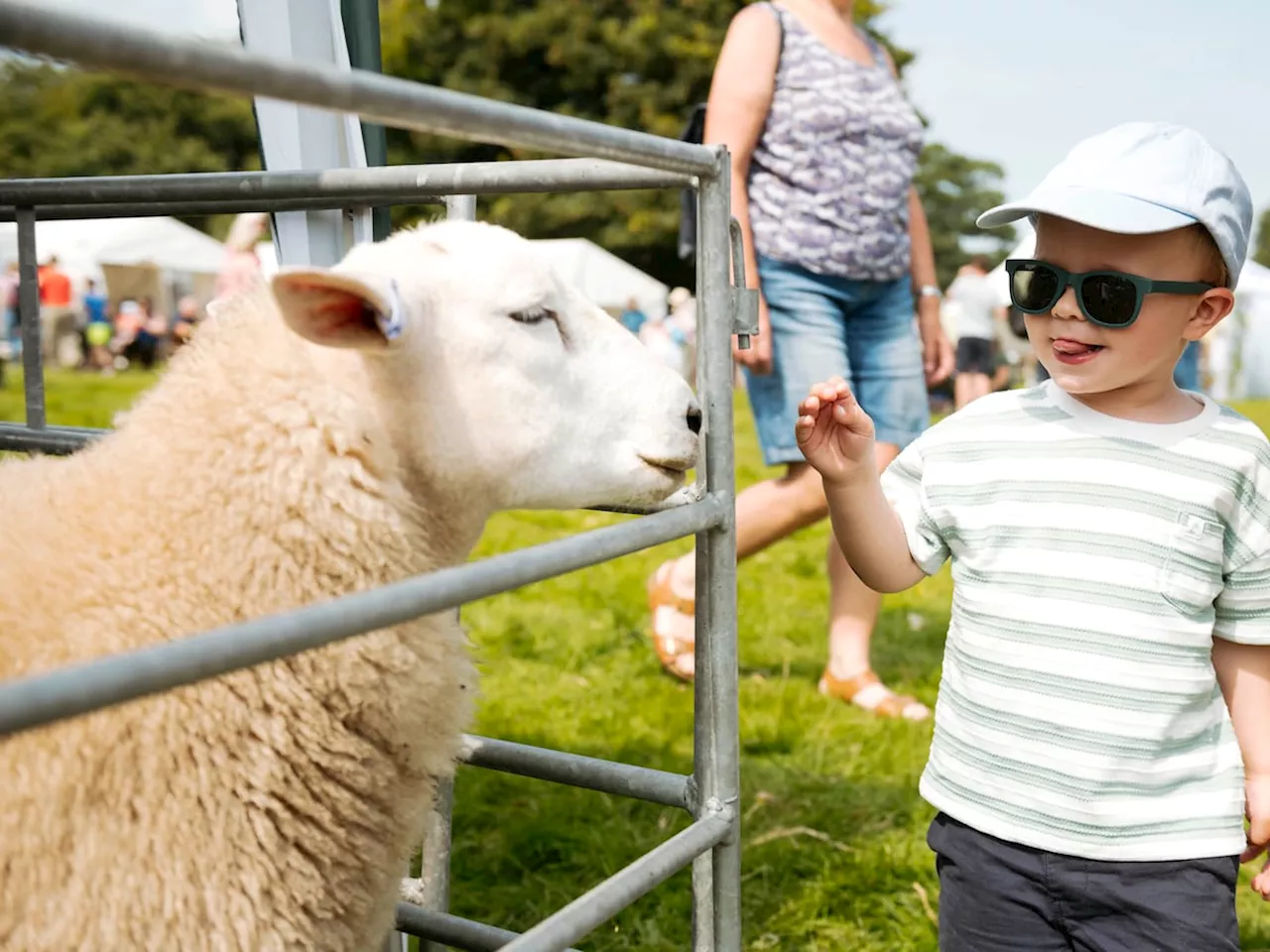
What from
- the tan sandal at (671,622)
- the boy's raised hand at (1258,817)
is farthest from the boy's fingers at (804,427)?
the tan sandal at (671,622)

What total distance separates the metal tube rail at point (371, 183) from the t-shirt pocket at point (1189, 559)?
736 mm

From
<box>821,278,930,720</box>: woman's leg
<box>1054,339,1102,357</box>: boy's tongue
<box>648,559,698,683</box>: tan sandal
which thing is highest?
<box>1054,339,1102,357</box>: boy's tongue

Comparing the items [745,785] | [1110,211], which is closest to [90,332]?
[745,785]

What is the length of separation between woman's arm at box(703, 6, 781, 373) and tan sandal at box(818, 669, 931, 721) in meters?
0.93

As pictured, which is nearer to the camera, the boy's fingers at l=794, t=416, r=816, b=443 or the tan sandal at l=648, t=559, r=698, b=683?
the boy's fingers at l=794, t=416, r=816, b=443

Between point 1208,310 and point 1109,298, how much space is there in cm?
17

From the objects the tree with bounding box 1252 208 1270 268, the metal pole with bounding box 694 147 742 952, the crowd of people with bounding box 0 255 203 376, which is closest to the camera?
the metal pole with bounding box 694 147 742 952

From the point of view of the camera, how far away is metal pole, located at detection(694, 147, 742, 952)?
128 cm

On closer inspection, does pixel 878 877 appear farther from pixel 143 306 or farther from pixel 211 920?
pixel 143 306

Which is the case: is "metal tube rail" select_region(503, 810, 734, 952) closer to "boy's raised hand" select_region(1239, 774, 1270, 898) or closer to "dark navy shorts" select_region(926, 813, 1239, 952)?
"dark navy shorts" select_region(926, 813, 1239, 952)

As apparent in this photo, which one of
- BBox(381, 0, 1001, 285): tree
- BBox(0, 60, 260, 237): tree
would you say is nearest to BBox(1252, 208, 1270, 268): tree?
BBox(381, 0, 1001, 285): tree

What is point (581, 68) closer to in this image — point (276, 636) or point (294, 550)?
point (294, 550)

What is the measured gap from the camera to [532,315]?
1352mm

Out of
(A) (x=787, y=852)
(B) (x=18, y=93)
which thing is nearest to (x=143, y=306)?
(A) (x=787, y=852)
